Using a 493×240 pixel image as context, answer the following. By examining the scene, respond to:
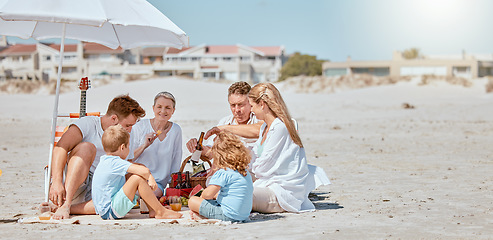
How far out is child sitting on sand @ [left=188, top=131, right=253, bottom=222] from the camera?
5469 mm

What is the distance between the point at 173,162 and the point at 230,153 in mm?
1232

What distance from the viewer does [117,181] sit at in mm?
5625

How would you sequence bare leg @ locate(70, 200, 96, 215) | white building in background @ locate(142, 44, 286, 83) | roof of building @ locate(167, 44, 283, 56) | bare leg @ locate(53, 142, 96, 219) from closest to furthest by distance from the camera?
bare leg @ locate(53, 142, 96, 219)
bare leg @ locate(70, 200, 96, 215)
white building in background @ locate(142, 44, 286, 83)
roof of building @ locate(167, 44, 283, 56)

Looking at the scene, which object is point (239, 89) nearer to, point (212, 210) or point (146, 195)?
point (212, 210)

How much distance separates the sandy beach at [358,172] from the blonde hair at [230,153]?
1.61 ft

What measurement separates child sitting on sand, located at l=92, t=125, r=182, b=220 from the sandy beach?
0.20 metres

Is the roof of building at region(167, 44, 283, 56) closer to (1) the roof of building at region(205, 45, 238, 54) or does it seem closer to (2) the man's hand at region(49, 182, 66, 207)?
(1) the roof of building at region(205, 45, 238, 54)

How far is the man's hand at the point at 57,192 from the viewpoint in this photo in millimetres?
5801

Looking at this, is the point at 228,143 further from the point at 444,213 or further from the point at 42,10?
the point at 444,213

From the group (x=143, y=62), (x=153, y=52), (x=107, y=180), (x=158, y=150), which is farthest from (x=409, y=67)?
(x=107, y=180)

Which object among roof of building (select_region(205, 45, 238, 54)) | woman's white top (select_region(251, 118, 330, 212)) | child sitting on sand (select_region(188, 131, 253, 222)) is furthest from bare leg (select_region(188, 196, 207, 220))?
roof of building (select_region(205, 45, 238, 54))

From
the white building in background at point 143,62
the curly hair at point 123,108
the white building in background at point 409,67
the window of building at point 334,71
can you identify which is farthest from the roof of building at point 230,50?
the curly hair at point 123,108

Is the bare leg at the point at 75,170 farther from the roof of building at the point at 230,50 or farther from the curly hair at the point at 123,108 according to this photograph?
the roof of building at the point at 230,50

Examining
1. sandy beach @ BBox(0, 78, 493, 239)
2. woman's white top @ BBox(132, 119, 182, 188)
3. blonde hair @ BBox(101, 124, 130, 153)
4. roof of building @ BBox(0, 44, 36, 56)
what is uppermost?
roof of building @ BBox(0, 44, 36, 56)
